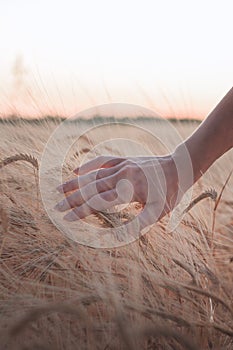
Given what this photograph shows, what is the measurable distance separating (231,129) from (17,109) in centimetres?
66

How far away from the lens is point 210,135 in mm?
873

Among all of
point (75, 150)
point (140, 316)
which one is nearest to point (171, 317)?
point (140, 316)

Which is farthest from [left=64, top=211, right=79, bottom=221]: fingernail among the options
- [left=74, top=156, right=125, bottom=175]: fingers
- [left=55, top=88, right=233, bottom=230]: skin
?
[left=74, top=156, right=125, bottom=175]: fingers

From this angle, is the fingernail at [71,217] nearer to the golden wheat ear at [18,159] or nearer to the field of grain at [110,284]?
the field of grain at [110,284]

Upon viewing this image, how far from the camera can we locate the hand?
77cm

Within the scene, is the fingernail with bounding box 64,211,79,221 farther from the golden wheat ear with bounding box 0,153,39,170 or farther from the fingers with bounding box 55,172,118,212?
the golden wheat ear with bounding box 0,153,39,170

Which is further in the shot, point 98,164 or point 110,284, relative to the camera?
point 98,164

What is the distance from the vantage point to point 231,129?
883mm

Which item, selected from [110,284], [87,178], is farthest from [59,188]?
[110,284]

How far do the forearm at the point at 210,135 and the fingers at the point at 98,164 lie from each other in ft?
0.31

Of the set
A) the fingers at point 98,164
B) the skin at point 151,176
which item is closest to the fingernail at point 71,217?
the skin at point 151,176

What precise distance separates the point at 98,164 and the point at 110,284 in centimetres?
22

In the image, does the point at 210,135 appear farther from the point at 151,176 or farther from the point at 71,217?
the point at 71,217

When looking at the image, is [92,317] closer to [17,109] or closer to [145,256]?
[145,256]
